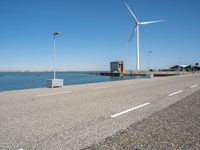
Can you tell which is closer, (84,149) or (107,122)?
(84,149)

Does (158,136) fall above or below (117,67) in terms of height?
below

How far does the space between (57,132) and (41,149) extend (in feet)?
3.26

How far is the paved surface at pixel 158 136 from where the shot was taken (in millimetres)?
3713

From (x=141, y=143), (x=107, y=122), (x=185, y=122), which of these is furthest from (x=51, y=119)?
→ (x=185, y=122)

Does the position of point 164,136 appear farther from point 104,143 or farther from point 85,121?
point 85,121

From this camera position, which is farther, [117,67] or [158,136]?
[117,67]

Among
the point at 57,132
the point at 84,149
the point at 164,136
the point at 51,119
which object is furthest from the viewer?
the point at 51,119

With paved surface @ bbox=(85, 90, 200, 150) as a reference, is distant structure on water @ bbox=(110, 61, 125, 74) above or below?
above

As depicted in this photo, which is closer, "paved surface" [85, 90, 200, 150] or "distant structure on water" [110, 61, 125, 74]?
"paved surface" [85, 90, 200, 150]

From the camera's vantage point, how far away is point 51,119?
5.89 m

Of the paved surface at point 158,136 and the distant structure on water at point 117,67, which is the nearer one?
the paved surface at point 158,136

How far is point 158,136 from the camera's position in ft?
13.9

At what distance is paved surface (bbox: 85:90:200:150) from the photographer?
371cm

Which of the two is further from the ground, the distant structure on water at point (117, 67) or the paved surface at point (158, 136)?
the distant structure on water at point (117, 67)
